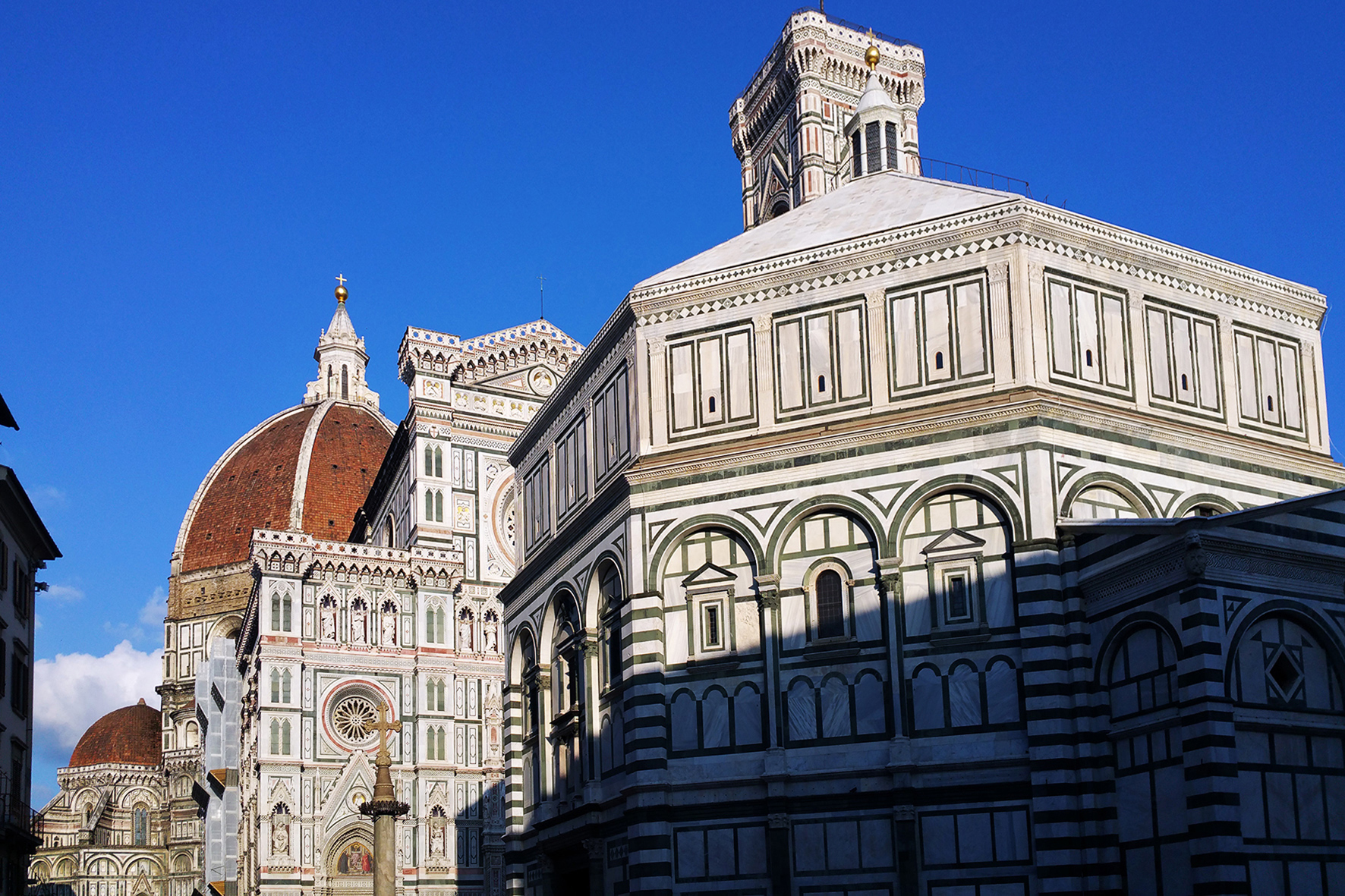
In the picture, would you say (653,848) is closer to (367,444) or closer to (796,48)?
(796,48)

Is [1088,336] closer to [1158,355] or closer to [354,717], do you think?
[1158,355]

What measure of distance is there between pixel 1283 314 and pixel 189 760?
85307 millimetres

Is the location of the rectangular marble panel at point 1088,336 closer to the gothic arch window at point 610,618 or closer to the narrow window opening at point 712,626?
the narrow window opening at point 712,626

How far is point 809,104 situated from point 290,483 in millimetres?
59676

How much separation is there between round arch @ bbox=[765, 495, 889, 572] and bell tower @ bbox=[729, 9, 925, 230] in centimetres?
3666

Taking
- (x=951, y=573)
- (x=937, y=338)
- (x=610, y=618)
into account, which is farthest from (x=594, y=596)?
(x=937, y=338)

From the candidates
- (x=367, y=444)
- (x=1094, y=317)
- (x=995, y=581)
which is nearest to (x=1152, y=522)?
(x=995, y=581)

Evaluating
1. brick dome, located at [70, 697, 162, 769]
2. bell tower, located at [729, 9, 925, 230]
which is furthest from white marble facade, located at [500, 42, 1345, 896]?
brick dome, located at [70, 697, 162, 769]

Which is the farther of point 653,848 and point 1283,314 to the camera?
point 1283,314

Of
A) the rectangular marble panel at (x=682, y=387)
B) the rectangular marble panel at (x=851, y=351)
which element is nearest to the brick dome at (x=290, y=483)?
the rectangular marble panel at (x=682, y=387)

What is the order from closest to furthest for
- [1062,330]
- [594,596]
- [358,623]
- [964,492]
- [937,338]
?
[964,492] → [1062,330] → [937,338] → [594,596] → [358,623]

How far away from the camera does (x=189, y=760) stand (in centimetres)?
10206

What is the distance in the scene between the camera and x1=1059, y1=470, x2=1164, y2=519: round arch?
27703 millimetres

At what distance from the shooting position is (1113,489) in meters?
28.5
